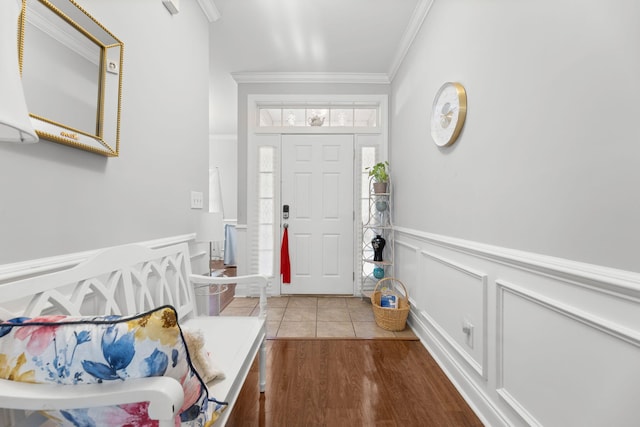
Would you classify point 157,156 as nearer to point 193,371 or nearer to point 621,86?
point 193,371

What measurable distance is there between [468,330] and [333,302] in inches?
74.7

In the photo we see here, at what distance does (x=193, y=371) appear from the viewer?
0.71 meters

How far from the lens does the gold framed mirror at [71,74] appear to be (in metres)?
0.95

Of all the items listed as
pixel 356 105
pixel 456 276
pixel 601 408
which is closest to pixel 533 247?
pixel 601 408

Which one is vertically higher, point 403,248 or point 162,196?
point 162,196

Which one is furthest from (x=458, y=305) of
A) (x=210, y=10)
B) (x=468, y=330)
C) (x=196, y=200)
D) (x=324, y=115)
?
(x=210, y=10)

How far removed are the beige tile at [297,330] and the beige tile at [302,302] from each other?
0.51 metres

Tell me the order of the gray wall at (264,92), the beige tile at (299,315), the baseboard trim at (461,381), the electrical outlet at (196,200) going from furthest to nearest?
the gray wall at (264,92) → the beige tile at (299,315) → the electrical outlet at (196,200) → the baseboard trim at (461,381)

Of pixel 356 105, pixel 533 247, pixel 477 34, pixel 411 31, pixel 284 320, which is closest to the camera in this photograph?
pixel 533 247

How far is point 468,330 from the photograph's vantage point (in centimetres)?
169

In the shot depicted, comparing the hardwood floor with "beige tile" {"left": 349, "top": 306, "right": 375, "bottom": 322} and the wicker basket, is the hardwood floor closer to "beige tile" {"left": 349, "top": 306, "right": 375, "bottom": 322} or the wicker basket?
the wicker basket

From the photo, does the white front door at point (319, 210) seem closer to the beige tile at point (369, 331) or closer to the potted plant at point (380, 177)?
the potted plant at point (380, 177)

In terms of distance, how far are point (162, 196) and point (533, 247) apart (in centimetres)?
189

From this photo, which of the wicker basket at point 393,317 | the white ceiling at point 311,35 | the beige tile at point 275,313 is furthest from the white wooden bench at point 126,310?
the white ceiling at point 311,35
